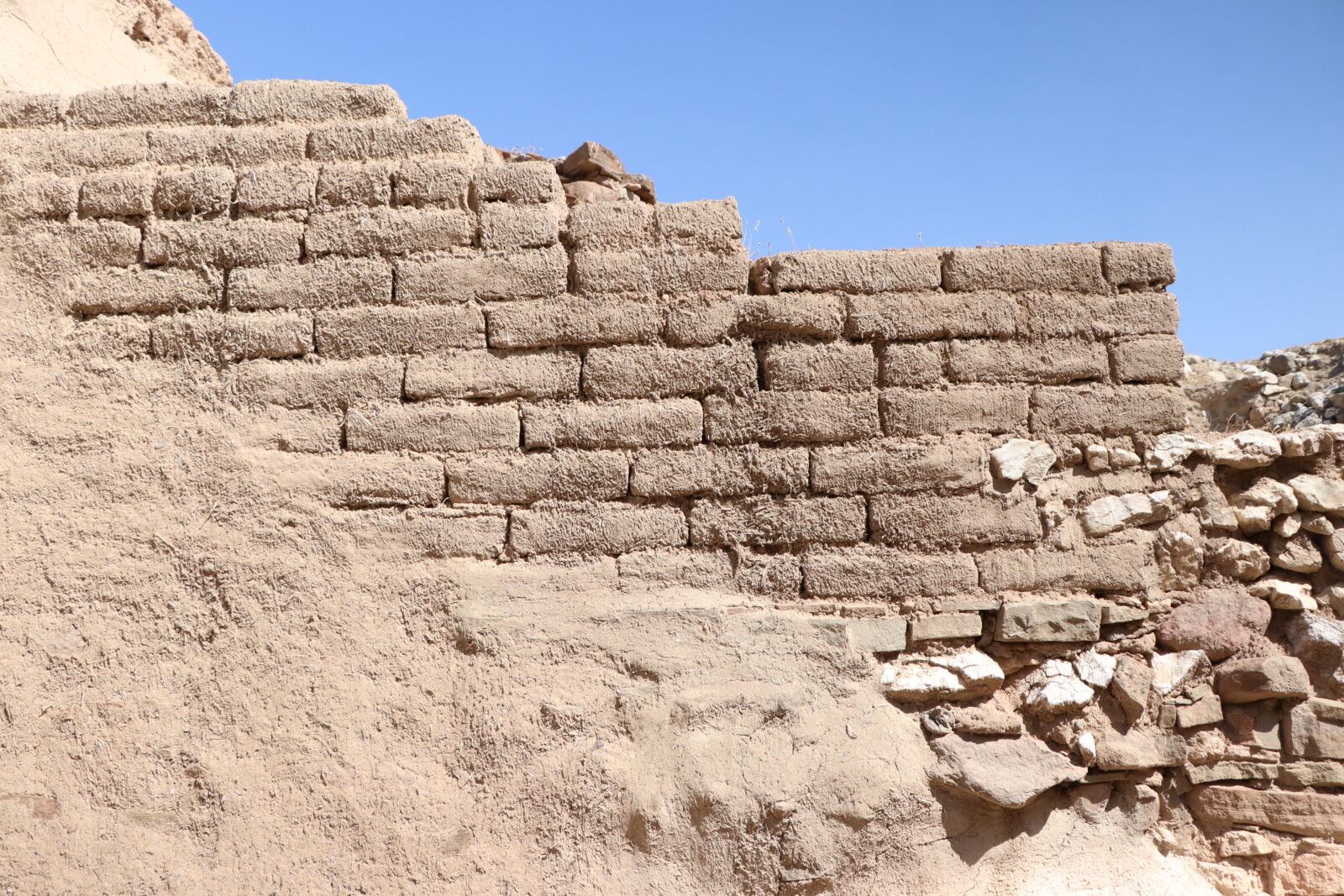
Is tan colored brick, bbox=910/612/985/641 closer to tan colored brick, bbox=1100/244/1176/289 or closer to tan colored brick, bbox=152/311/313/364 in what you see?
tan colored brick, bbox=1100/244/1176/289

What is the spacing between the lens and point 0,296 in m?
3.12

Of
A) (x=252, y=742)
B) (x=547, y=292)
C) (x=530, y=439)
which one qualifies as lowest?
(x=252, y=742)

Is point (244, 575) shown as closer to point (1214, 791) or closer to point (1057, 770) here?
point (1057, 770)

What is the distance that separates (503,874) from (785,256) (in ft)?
6.87

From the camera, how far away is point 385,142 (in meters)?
3.20

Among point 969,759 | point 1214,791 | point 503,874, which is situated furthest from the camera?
point 1214,791

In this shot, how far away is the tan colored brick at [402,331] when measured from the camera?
3.05 meters

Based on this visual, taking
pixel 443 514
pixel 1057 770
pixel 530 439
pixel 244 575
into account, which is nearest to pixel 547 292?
pixel 530 439

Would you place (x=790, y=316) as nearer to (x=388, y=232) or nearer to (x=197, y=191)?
(x=388, y=232)

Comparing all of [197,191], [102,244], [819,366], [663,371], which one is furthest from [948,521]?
[102,244]

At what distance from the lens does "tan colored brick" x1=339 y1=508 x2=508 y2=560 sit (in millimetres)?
2934

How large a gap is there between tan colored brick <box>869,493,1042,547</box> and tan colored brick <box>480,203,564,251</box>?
4.55 feet

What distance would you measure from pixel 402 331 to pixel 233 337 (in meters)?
0.55

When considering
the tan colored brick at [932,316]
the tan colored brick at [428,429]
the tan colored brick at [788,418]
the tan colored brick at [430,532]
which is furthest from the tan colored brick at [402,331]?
the tan colored brick at [932,316]
